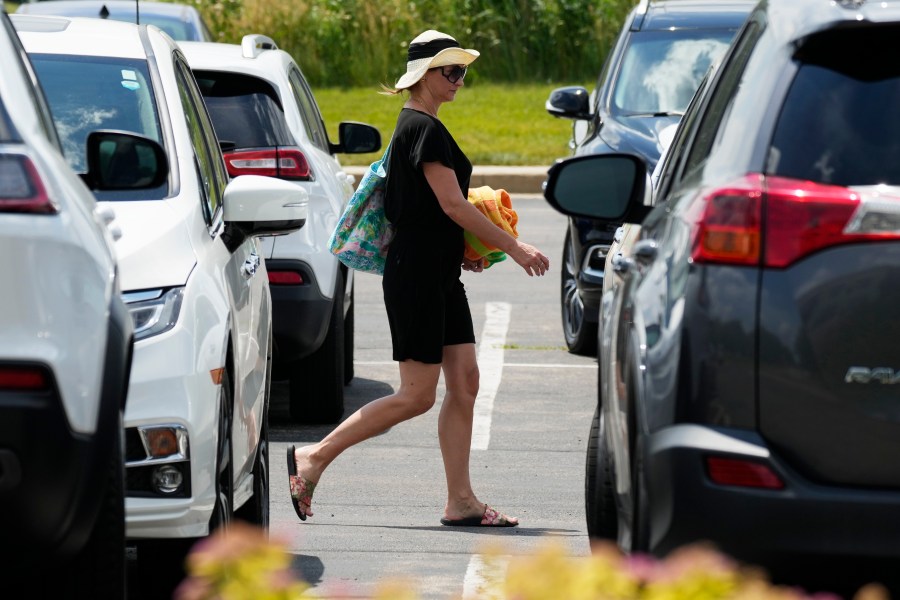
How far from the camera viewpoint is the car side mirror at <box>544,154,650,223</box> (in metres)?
4.73

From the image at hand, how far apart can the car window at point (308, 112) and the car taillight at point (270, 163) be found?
41 cm

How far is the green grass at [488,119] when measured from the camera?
2062cm

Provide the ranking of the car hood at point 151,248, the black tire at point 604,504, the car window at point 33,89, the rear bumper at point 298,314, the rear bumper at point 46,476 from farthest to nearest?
the rear bumper at point 298,314
the car hood at point 151,248
the black tire at point 604,504
the car window at point 33,89
the rear bumper at point 46,476

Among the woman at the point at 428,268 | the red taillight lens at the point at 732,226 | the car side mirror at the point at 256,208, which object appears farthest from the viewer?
the woman at the point at 428,268

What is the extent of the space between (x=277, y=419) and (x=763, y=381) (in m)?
5.57

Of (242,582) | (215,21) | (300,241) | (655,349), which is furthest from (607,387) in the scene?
(215,21)

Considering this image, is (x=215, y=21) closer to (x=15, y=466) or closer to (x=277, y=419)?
(x=277, y=419)

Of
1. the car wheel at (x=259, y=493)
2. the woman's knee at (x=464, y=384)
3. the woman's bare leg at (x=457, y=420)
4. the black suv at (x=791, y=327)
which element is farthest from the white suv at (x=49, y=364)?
the woman's knee at (x=464, y=384)

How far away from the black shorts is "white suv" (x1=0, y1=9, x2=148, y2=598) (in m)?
2.95

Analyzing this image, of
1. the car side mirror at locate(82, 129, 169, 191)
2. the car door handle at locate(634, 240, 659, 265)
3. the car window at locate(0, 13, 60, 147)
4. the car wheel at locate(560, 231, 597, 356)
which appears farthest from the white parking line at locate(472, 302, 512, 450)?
the car window at locate(0, 13, 60, 147)

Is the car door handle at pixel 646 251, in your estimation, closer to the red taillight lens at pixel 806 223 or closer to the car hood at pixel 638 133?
the red taillight lens at pixel 806 223

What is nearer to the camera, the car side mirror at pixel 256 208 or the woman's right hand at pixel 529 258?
the car side mirror at pixel 256 208

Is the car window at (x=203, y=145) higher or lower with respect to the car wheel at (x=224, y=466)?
Result: higher

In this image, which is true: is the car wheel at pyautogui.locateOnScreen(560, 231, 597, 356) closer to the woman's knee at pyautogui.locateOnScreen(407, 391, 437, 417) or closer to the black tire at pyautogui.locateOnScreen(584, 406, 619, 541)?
the woman's knee at pyautogui.locateOnScreen(407, 391, 437, 417)
